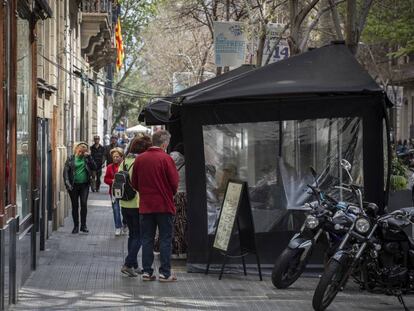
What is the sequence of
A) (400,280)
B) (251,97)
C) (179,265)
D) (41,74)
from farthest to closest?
1. (41,74)
2. (179,265)
3. (251,97)
4. (400,280)

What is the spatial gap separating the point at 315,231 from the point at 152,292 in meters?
1.94

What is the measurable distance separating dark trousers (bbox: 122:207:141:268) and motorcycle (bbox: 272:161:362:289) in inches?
77.4

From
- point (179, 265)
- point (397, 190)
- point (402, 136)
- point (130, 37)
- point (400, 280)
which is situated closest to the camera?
point (400, 280)

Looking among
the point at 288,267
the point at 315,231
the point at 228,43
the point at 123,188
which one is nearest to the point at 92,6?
the point at 228,43

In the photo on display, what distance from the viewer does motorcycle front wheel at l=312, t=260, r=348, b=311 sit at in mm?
8570

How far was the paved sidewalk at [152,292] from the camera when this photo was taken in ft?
30.4

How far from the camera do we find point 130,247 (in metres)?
11.4

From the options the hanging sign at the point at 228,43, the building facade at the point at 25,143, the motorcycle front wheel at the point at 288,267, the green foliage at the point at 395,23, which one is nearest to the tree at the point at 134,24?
the hanging sign at the point at 228,43

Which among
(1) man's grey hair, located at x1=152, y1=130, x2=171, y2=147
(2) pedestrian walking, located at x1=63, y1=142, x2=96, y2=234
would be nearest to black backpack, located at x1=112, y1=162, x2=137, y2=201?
(1) man's grey hair, located at x1=152, y1=130, x2=171, y2=147

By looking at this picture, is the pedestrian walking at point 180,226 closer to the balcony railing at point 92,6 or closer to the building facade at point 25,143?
the building facade at point 25,143

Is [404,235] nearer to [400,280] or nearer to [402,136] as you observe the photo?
[400,280]

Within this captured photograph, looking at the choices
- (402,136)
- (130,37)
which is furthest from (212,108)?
(402,136)

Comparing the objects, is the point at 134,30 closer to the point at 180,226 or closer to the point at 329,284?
the point at 180,226

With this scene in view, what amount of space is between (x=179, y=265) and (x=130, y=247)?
108 cm
